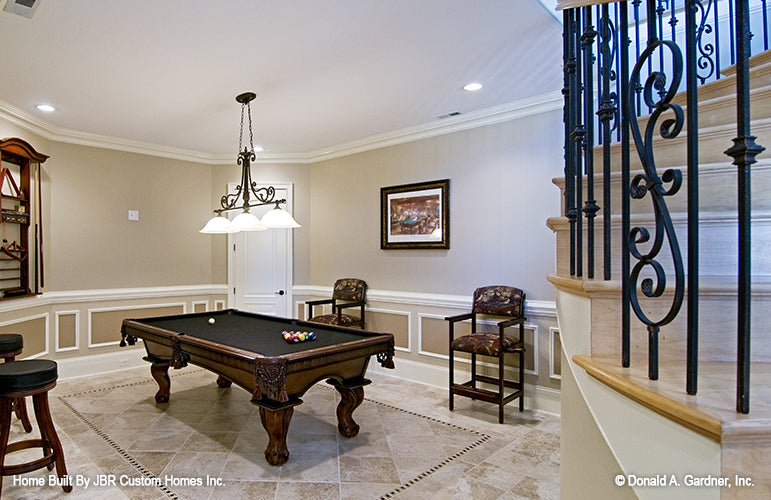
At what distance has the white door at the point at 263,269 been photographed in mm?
6043

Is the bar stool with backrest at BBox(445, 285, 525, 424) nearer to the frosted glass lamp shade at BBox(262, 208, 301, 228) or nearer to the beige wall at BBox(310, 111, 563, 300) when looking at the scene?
the beige wall at BBox(310, 111, 563, 300)

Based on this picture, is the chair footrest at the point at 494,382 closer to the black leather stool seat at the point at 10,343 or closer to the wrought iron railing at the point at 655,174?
the wrought iron railing at the point at 655,174

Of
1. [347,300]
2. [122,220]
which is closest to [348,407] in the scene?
[347,300]

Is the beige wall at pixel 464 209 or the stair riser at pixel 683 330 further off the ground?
the beige wall at pixel 464 209

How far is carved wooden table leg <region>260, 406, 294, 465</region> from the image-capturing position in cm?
287

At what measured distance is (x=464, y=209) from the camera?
14.9 feet

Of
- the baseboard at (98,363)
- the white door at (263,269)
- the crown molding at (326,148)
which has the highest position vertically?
the crown molding at (326,148)

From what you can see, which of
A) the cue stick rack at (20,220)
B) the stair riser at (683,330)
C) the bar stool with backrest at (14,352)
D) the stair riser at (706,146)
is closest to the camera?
the stair riser at (683,330)

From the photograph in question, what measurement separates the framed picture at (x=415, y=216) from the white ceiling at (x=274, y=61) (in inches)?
28.5

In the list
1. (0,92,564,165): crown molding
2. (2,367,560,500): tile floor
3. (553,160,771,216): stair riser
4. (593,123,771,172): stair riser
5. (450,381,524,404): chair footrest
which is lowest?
(2,367,560,500): tile floor

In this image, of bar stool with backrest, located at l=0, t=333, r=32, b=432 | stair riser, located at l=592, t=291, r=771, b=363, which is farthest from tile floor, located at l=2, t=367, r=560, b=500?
stair riser, located at l=592, t=291, r=771, b=363

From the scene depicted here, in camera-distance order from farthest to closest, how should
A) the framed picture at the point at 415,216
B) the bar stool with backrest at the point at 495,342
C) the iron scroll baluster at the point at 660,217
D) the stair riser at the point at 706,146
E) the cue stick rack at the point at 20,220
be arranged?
1. the framed picture at the point at 415,216
2. the cue stick rack at the point at 20,220
3. the bar stool with backrest at the point at 495,342
4. the stair riser at the point at 706,146
5. the iron scroll baluster at the point at 660,217

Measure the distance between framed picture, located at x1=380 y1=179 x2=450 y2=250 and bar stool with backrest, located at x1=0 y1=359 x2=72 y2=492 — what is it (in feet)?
11.0

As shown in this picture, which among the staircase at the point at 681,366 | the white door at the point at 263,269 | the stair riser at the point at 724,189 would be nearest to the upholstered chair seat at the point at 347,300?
the white door at the point at 263,269
